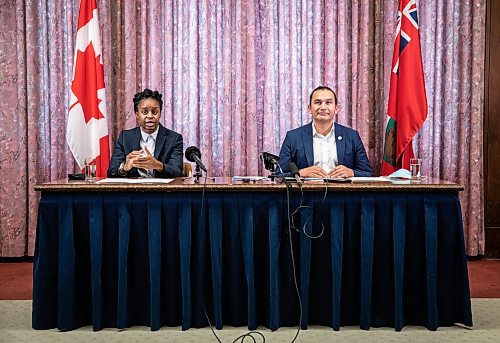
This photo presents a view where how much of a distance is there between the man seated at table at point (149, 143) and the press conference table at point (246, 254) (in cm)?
86

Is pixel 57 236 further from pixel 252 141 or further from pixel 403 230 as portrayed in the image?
pixel 252 141

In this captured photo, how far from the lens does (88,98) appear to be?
4.93 m

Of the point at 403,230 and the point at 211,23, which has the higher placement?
the point at 211,23

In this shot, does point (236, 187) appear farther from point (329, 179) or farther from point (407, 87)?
point (407, 87)

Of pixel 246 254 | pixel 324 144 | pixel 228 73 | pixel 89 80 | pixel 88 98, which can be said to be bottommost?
pixel 246 254

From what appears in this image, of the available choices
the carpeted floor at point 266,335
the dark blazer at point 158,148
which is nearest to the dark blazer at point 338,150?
the dark blazer at point 158,148

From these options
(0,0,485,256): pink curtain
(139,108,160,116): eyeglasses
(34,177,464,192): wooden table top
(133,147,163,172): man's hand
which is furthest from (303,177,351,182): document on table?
(0,0,485,256): pink curtain

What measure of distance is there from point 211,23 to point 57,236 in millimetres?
2673

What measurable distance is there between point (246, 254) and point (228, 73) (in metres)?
2.41

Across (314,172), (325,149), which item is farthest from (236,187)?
(325,149)

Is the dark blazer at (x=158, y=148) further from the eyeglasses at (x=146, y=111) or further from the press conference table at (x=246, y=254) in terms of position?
the press conference table at (x=246, y=254)

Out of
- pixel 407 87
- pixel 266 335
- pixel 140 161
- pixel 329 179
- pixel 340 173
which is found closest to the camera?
pixel 266 335

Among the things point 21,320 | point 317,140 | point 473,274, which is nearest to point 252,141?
point 317,140

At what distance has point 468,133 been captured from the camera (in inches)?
212
